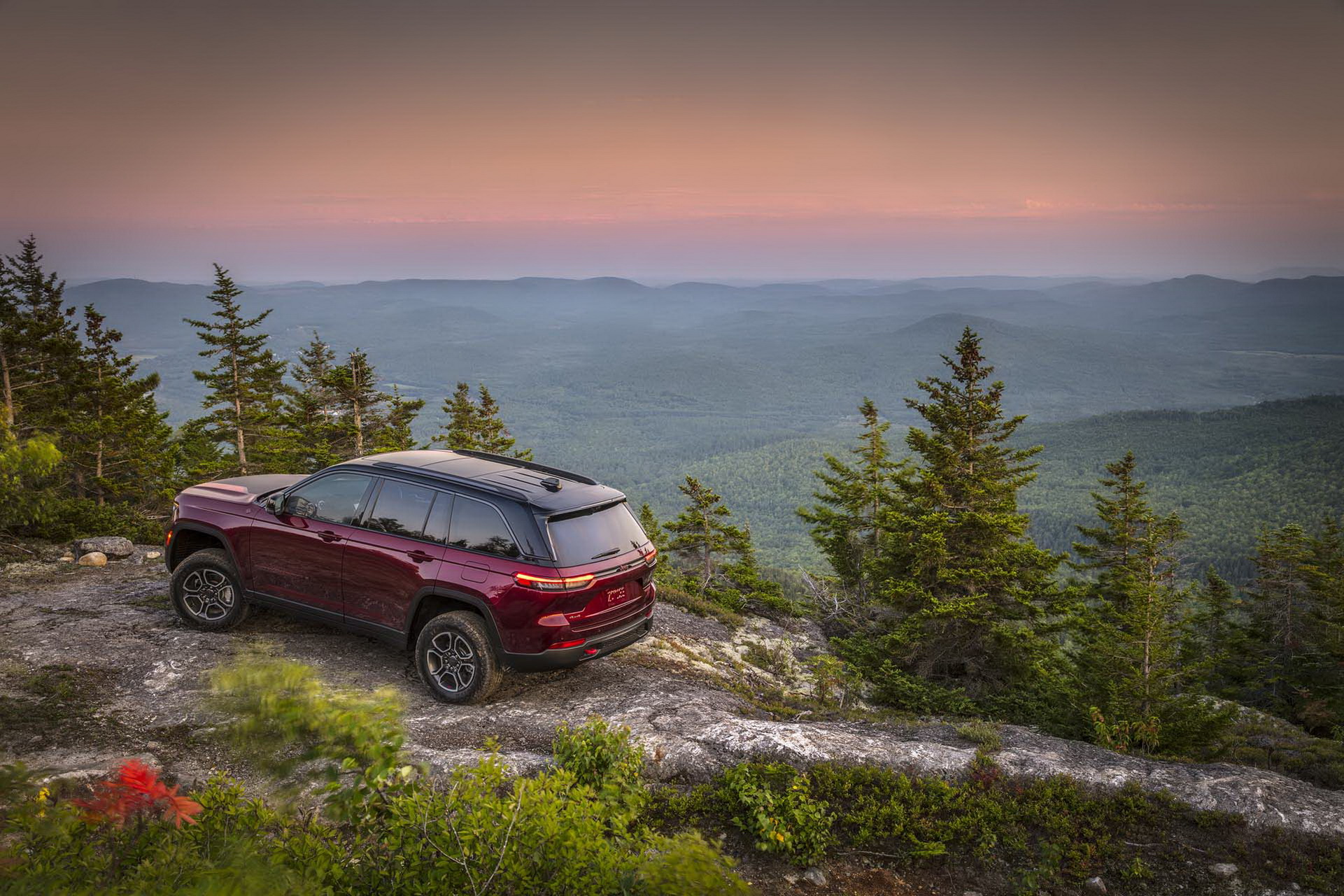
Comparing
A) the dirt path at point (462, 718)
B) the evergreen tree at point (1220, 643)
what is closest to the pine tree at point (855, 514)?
the evergreen tree at point (1220, 643)

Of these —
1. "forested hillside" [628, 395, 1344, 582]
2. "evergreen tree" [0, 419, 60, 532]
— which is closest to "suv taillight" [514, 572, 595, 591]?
"evergreen tree" [0, 419, 60, 532]

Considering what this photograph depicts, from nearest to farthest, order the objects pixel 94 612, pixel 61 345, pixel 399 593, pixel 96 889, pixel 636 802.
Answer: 1. pixel 96 889
2. pixel 636 802
3. pixel 399 593
4. pixel 94 612
5. pixel 61 345

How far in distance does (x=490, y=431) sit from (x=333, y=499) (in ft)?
77.5

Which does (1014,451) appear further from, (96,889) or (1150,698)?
(96,889)

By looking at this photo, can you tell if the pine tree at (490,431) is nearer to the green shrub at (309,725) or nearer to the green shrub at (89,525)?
the green shrub at (89,525)

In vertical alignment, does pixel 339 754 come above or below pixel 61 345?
below

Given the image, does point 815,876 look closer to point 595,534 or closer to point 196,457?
point 595,534

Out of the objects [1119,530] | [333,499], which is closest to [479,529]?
[333,499]

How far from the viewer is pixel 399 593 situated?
6762mm

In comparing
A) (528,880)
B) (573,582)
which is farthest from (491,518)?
(528,880)

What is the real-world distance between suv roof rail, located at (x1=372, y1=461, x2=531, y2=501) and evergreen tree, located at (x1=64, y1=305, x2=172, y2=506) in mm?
22157

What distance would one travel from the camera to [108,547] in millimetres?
12305

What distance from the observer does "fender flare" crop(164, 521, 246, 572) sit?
766 centimetres

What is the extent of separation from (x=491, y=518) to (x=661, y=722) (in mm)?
2507
